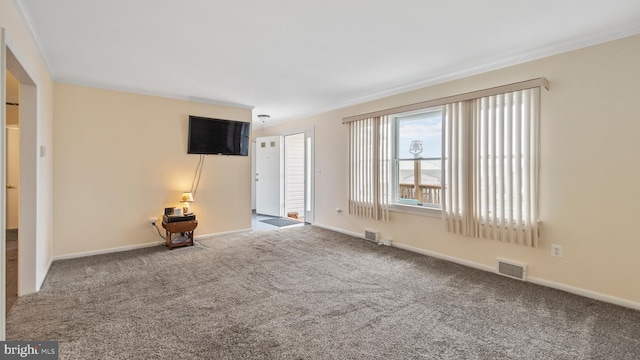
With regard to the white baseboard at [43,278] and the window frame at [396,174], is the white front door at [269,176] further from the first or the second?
the white baseboard at [43,278]

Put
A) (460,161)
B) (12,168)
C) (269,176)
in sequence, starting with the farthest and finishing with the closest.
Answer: (269,176) < (12,168) < (460,161)

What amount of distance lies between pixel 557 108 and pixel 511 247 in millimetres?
1481

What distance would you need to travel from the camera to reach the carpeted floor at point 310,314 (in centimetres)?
194

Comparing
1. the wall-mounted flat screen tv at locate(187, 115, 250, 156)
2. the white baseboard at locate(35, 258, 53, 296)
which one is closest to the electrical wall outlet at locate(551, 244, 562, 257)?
the wall-mounted flat screen tv at locate(187, 115, 250, 156)

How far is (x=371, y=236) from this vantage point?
471 cm

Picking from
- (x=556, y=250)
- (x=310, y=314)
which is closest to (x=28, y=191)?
(x=310, y=314)

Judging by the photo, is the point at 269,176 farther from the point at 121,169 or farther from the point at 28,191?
the point at 28,191

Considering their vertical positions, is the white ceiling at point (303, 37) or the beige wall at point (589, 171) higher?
the white ceiling at point (303, 37)

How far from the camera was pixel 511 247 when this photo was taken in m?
3.21

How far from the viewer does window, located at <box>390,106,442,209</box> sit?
13.1ft

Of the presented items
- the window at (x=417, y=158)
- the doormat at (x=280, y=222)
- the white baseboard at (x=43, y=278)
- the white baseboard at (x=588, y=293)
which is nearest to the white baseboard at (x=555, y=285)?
the white baseboard at (x=588, y=293)

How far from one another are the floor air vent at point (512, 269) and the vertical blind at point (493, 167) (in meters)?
0.25

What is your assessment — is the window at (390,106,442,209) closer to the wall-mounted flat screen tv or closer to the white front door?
the wall-mounted flat screen tv

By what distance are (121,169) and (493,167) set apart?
15.8 ft
